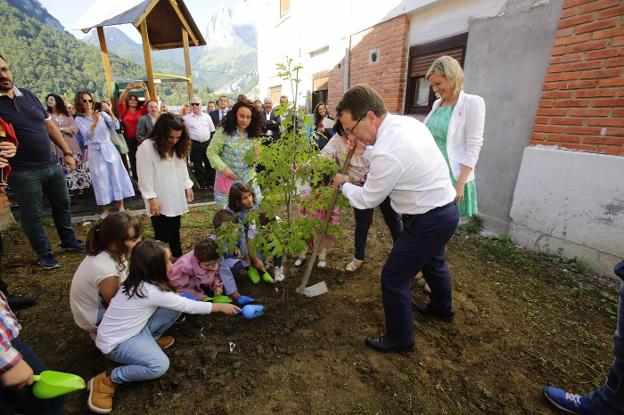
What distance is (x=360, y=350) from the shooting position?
7.84 feet

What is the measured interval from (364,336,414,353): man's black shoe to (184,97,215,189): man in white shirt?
Answer: 546cm

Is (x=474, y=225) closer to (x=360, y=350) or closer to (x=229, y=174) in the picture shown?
Result: (x=360, y=350)

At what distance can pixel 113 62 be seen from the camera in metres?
40.5

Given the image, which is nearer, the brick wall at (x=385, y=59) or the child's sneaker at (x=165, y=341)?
the child's sneaker at (x=165, y=341)

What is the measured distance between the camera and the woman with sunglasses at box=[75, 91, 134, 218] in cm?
496

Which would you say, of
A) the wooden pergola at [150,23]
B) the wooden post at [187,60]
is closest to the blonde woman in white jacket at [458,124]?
the wooden pergola at [150,23]

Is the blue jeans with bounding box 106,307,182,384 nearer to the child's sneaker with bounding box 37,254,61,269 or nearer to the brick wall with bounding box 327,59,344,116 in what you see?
the child's sneaker with bounding box 37,254,61,269

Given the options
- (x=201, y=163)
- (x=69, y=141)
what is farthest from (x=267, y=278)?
(x=69, y=141)

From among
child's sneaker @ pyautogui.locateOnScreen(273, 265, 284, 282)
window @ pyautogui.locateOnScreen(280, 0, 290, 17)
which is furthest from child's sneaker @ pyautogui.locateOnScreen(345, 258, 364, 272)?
window @ pyautogui.locateOnScreen(280, 0, 290, 17)

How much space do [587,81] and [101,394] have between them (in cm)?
517

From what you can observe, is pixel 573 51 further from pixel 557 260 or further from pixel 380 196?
pixel 380 196

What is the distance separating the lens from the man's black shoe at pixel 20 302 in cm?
293

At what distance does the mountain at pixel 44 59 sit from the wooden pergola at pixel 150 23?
28076 millimetres

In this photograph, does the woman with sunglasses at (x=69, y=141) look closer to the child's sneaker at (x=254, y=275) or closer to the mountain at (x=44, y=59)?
the child's sneaker at (x=254, y=275)
